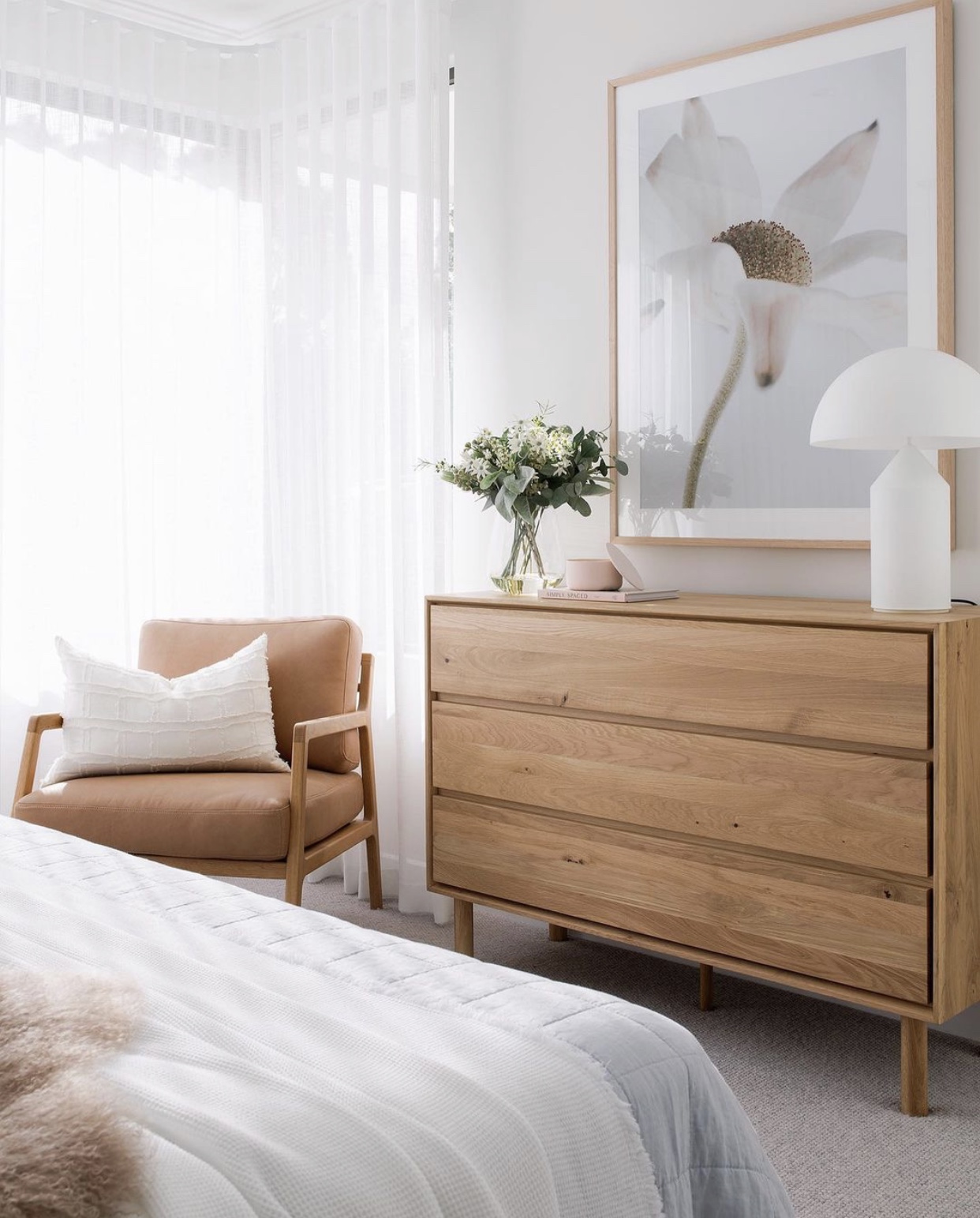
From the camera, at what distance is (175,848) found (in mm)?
3137

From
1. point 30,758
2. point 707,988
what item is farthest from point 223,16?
point 707,988

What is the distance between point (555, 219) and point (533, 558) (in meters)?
1.02

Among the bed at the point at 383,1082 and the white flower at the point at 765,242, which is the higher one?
the white flower at the point at 765,242

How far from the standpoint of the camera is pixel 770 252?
302 cm

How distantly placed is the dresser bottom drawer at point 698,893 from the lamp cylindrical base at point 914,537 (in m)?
0.58

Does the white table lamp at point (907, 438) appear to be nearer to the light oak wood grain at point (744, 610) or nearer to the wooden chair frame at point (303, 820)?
the light oak wood grain at point (744, 610)

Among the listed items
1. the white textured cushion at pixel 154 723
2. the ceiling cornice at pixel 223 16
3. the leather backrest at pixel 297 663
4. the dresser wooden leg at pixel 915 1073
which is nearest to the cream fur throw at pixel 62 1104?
the dresser wooden leg at pixel 915 1073

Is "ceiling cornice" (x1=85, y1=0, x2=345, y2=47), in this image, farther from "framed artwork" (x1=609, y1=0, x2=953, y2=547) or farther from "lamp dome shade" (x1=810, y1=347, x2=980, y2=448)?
"lamp dome shade" (x1=810, y1=347, x2=980, y2=448)

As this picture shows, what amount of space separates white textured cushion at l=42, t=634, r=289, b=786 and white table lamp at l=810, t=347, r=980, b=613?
1.76 m

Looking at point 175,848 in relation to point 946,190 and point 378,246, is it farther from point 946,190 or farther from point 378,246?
point 946,190

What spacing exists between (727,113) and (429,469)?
4.38ft

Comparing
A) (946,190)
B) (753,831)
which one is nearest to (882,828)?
(753,831)

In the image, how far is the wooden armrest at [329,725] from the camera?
3.21 m

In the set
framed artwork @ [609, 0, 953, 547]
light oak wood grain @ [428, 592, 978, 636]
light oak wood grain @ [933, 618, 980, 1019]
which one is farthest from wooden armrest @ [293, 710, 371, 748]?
light oak wood grain @ [933, 618, 980, 1019]
